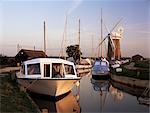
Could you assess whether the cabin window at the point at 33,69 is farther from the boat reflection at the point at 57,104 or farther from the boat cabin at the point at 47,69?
the boat reflection at the point at 57,104

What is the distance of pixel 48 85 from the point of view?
2236 cm

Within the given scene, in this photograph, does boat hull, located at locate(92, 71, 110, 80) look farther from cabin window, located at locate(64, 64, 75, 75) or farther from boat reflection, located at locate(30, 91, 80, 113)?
boat reflection, located at locate(30, 91, 80, 113)

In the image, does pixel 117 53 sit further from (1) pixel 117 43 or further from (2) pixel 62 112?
(2) pixel 62 112

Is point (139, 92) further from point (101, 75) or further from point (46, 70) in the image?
point (101, 75)

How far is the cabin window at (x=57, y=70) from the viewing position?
23391mm

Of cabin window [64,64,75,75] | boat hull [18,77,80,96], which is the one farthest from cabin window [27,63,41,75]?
cabin window [64,64,75,75]

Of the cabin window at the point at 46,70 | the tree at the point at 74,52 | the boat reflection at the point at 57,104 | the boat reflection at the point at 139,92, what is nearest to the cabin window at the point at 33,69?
the cabin window at the point at 46,70

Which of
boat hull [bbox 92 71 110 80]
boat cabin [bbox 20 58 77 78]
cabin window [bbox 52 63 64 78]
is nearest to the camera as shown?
boat cabin [bbox 20 58 77 78]

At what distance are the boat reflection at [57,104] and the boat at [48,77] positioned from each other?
44cm

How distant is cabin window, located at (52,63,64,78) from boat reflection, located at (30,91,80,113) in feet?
5.65

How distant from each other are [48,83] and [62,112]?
10.7 ft

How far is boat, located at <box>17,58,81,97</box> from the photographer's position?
73.5 ft

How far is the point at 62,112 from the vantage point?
19625 millimetres

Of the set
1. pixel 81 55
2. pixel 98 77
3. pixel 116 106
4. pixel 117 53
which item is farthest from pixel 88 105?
pixel 117 53
